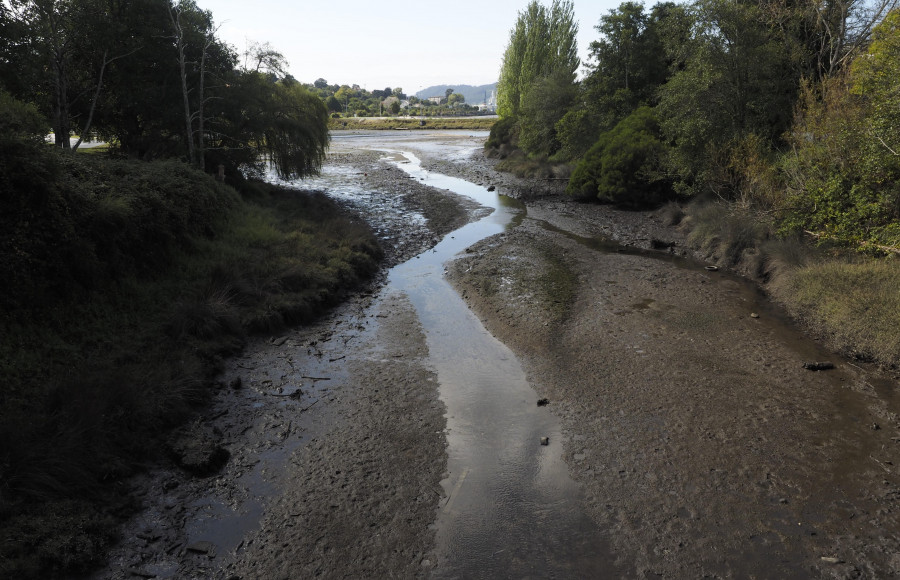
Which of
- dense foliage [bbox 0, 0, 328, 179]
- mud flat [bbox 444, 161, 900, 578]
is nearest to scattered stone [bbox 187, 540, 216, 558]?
mud flat [bbox 444, 161, 900, 578]

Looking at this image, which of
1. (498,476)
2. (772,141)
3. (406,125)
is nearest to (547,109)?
(772,141)

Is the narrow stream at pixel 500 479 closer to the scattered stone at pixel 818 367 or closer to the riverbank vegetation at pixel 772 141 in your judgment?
the scattered stone at pixel 818 367

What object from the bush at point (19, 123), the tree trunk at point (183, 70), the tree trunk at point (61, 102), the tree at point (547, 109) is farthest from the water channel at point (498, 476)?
the tree at point (547, 109)

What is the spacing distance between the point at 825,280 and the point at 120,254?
61.8ft

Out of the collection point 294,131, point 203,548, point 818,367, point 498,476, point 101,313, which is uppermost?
point 294,131

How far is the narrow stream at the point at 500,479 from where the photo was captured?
665 cm

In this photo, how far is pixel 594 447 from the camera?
8.96 meters

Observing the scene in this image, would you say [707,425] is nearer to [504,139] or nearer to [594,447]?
[594,447]

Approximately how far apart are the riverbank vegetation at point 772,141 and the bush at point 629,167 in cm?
8

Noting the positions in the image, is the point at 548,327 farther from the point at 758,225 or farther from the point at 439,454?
the point at 758,225

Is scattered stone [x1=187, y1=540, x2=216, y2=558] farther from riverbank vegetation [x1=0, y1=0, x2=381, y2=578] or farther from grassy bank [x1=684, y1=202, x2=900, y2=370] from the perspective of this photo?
grassy bank [x1=684, y1=202, x2=900, y2=370]

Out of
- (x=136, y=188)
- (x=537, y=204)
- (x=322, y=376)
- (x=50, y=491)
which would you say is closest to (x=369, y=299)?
(x=322, y=376)

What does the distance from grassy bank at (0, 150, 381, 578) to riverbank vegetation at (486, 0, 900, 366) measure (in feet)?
47.5

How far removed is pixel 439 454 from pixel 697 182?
72.0 ft
